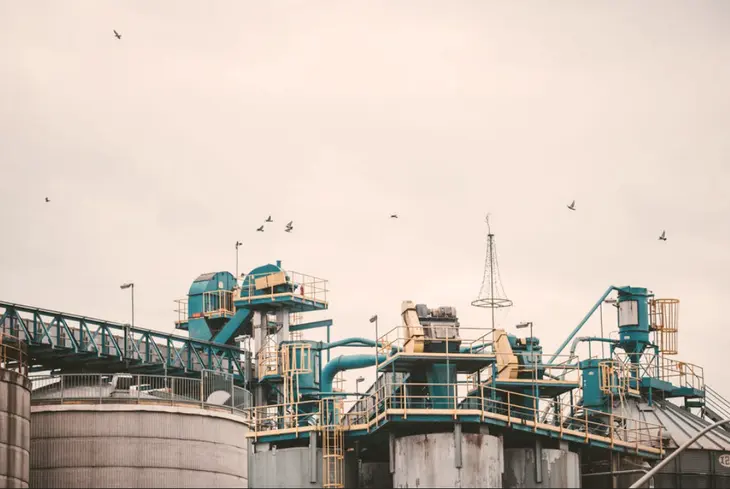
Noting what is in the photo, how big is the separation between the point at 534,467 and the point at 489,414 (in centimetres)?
414

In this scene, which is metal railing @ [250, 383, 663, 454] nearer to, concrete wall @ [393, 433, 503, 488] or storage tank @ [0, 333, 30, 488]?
concrete wall @ [393, 433, 503, 488]

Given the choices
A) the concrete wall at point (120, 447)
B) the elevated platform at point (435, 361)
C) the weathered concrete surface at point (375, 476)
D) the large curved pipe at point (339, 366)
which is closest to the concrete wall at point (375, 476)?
the weathered concrete surface at point (375, 476)

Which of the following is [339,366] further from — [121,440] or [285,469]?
[121,440]

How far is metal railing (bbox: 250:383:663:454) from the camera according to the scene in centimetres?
6256

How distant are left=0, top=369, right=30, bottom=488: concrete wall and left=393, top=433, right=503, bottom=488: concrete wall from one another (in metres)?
16.0

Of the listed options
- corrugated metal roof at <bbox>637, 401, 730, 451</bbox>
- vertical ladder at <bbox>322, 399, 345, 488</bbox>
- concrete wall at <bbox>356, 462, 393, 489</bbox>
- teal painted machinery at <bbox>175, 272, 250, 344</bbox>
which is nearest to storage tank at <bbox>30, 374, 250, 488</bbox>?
vertical ladder at <bbox>322, 399, 345, 488</bbox>

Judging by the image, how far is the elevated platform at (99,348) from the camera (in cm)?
7288

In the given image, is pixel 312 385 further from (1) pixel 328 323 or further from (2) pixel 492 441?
(2) pixel 492 441

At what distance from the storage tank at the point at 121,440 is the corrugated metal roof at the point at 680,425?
78.1 ft

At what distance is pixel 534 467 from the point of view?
2549 inches

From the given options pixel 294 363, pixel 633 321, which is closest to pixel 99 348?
pixel 294 363

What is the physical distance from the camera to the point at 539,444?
64938 millimetres

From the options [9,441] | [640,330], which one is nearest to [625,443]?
[640,330]

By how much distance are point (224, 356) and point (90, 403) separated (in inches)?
1200
